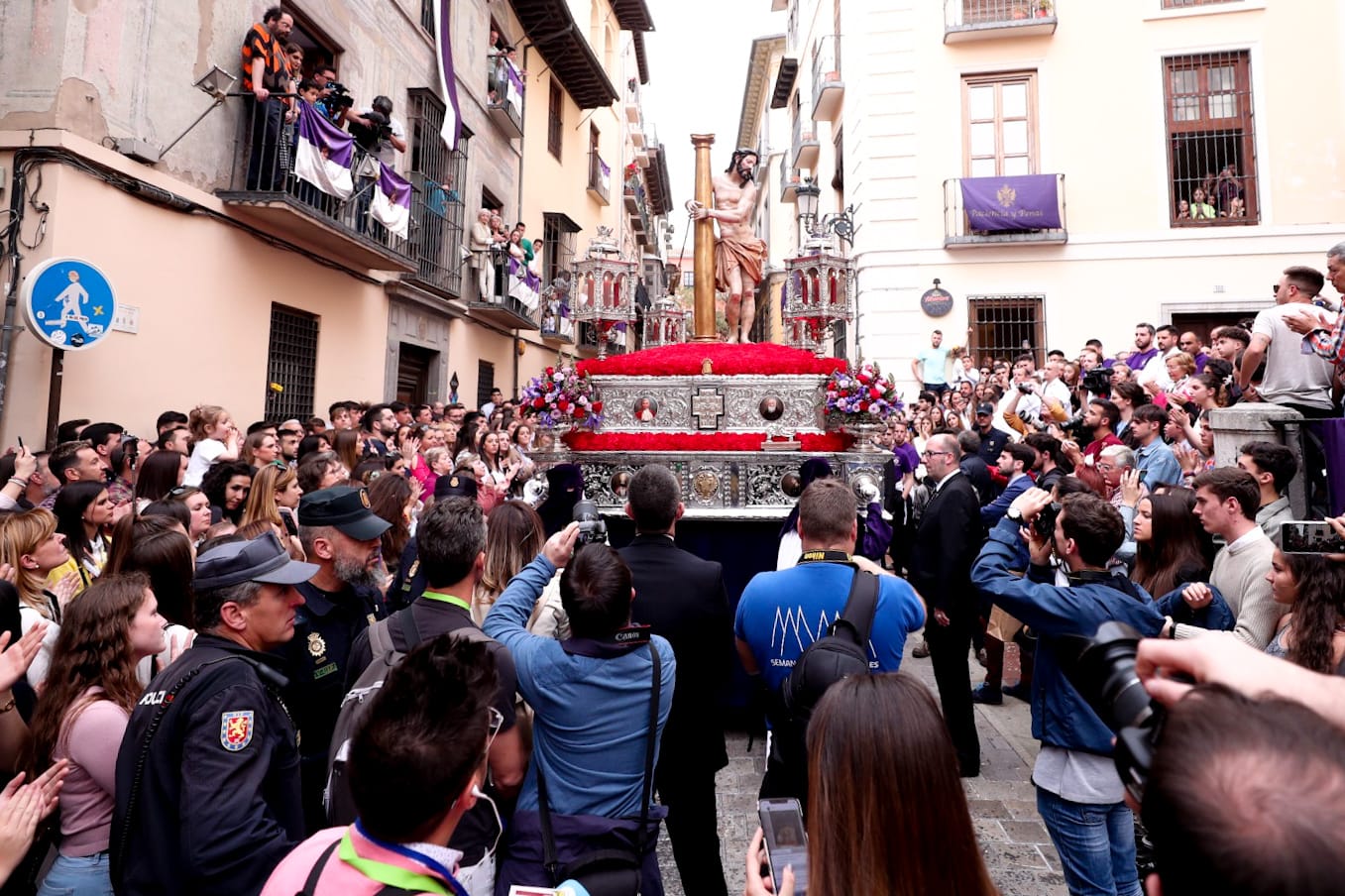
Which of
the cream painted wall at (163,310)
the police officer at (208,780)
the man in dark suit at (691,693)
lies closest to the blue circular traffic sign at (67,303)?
the cream painted wall at (163,310)

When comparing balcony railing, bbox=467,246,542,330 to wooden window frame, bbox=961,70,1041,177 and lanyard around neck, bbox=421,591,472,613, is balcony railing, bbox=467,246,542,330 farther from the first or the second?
lanyard around neck, bbox=421,591,472,613

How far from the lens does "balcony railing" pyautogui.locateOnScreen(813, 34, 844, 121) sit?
15633 millimetres

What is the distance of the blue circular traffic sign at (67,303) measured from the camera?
586 centimetres

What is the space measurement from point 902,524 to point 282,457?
19.8ft

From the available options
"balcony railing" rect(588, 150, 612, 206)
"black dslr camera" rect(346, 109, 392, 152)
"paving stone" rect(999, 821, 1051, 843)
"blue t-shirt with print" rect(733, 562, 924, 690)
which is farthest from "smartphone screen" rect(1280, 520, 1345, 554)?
"balcony railing" rect(588, 150, 612, 206)

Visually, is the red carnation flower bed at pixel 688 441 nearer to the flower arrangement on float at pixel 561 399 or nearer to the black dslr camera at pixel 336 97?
the flower arrangement on float at pixel 561 399

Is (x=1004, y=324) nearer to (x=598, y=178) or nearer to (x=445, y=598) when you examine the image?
(x=445, y=598)

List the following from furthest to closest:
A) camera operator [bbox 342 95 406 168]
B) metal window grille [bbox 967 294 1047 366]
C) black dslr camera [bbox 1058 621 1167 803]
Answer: metal window grille [bbox 967 294 1047 366], camera operator [bbox 342 95 406 168], black dslr camera [bbox 1058 621 1167 803]

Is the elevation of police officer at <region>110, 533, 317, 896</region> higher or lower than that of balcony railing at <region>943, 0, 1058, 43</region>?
lower

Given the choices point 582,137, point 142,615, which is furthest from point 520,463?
point 582,137

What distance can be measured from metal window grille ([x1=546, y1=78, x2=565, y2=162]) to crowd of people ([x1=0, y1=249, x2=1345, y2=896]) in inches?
665

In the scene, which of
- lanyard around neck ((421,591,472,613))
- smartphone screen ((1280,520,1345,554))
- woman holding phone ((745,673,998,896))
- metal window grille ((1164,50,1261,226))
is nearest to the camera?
woman holding phone ((745,673,998,896))

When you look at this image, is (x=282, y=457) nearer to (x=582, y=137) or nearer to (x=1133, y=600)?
(x=1133, y=600)

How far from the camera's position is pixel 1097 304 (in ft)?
43.2
